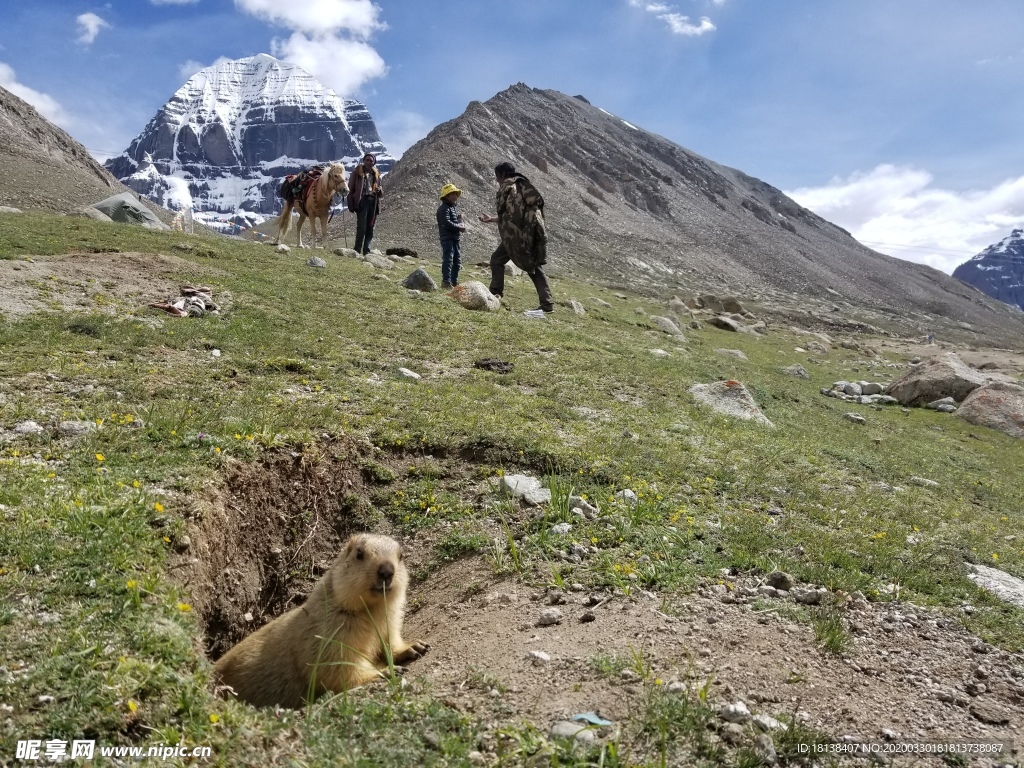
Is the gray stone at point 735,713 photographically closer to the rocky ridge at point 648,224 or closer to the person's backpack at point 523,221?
the person's backpack at point 523,221

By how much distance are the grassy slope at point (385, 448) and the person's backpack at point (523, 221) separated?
3.90 metres

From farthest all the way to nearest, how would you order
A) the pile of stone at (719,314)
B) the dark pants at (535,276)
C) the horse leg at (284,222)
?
the pile of stone at (719,314) < the horse leg at (284,222) < the dark pants at (535,276)

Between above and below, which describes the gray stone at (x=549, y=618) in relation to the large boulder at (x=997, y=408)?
below

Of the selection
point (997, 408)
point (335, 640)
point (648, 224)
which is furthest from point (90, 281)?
point (648, 224)

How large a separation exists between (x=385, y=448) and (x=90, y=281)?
8248mm

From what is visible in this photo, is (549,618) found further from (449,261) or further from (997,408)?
(997,408)

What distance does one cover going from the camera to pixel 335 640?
13.8ft

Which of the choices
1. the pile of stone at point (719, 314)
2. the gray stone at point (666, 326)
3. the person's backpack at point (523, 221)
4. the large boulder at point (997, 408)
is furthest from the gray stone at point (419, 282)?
the pile of stone at point (719, 314)

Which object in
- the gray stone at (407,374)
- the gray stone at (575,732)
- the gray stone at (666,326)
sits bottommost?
the gray stone at (575,732)

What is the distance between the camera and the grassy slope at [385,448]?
124 inches

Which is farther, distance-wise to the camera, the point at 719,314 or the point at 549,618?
the point at 719,314

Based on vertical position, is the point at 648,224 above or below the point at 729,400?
above

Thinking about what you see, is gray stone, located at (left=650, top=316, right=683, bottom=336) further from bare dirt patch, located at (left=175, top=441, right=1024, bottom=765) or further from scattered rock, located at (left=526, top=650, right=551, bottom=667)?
scattered rock, located at (left=526, top=650, right=551, bottom=667)

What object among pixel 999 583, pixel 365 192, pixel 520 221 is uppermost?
pixel 365 192
